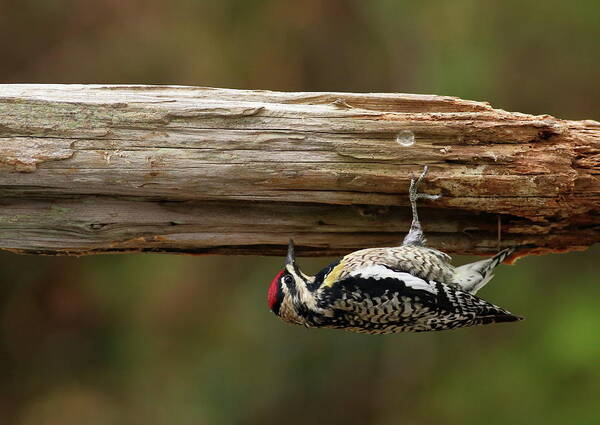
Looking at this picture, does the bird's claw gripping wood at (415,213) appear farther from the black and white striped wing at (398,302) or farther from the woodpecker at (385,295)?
the black and white striped wing at (398,302)

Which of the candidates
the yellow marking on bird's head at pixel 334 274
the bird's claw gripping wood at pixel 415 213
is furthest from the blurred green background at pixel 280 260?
the bird's claw gripping wood at pixel 415 213

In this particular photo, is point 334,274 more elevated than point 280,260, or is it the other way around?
point 280,260

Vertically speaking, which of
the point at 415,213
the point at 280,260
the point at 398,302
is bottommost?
the point at 398,302

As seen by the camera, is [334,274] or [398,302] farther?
[334,274]

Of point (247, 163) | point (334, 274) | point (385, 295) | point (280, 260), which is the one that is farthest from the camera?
point (280, 260)

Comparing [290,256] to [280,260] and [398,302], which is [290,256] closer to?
[398,302]

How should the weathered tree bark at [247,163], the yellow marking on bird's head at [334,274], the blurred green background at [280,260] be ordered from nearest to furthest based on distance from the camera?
the weathered tree bark at [247,163]
the yellow marking on bird's head at [334,274]
the blurred green background at [280,260]

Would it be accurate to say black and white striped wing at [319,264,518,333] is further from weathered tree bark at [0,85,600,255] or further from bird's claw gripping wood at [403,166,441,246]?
weathered tree bark at [0,85,600,255]

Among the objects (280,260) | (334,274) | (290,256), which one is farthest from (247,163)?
(280,260)
